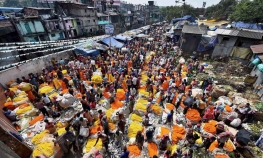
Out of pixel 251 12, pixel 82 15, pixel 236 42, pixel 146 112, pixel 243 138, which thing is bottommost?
pixel 146 112

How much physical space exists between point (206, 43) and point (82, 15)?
76.7 feet

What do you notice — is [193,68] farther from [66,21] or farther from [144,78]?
[66,21]

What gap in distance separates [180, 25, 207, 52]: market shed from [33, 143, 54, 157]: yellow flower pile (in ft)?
57.9

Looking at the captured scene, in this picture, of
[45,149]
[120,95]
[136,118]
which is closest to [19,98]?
[45,149]

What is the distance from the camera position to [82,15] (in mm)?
27125

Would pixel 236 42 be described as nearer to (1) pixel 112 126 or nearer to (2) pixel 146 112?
(2) pixel 146 112

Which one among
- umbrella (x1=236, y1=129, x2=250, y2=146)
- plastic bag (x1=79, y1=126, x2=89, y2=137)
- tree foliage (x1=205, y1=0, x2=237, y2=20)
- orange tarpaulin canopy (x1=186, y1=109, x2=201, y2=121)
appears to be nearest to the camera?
umbrella (x1=236, y1=129, x2=250, y2=146)

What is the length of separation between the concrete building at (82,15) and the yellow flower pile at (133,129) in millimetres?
26205

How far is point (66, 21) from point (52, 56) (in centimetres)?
1296

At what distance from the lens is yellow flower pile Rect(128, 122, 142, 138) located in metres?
6.44

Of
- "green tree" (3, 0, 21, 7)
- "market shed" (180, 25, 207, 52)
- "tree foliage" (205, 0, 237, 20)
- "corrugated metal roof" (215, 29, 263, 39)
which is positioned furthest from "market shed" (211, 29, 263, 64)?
"green tree" (3, 0, 21, 7)

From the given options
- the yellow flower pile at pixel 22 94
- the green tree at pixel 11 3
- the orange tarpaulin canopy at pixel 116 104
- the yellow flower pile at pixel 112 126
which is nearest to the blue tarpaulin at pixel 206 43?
the orange tarpaulin canopy at pixel 116 104

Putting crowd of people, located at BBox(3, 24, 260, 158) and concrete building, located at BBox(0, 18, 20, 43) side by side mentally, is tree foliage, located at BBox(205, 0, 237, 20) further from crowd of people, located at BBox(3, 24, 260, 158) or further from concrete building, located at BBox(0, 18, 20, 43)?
concrete building, located at BBox(0, 18, 20, 43)

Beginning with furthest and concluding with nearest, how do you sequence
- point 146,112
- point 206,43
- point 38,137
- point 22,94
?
point 206,43, point 22,94, point 146,112, point 38,137
